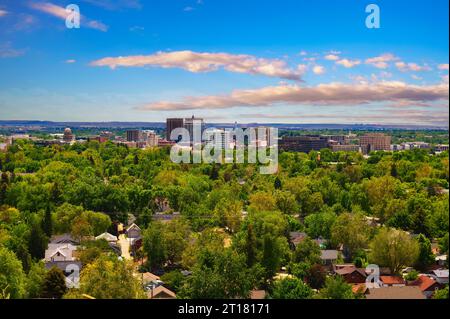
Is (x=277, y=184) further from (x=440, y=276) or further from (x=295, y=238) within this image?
(x=440, y=276)

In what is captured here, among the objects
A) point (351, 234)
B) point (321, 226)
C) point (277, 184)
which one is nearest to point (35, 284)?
point (351, 234)

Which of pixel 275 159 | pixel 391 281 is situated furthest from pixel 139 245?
pixel 275 159

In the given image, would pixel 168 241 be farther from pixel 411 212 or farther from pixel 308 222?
pixel 411 212

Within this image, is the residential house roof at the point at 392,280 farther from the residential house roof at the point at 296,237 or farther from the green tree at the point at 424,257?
the residential house roof at the point at 296,237

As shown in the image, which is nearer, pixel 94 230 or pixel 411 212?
pixel 94 230

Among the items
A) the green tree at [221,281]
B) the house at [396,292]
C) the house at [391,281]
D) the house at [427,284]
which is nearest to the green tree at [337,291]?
the green tree at [221,281]
